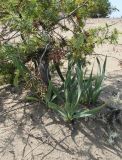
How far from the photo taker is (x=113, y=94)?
5785mm

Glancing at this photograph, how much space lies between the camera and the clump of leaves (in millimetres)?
4852

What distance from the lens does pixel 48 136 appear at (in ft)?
16.1

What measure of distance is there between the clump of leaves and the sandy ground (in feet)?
0.60

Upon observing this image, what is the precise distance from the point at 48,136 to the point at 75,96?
543mm

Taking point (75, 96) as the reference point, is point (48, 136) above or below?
below

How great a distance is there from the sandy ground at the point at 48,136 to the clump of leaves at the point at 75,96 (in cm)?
18

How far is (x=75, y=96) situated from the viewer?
4941mm

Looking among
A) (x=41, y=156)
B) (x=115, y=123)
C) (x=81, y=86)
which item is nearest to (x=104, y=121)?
(x=115, y=123)

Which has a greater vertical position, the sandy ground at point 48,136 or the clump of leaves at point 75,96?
the clump of leaves at point 75,96

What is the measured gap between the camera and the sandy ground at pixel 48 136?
475cm

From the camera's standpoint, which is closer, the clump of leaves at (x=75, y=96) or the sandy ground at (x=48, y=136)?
the sandy ground at (x=48, y=136)

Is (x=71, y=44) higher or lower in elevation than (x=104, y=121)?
higher

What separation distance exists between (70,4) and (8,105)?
144 centimetres

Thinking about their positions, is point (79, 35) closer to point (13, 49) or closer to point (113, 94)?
point (13, 49)
